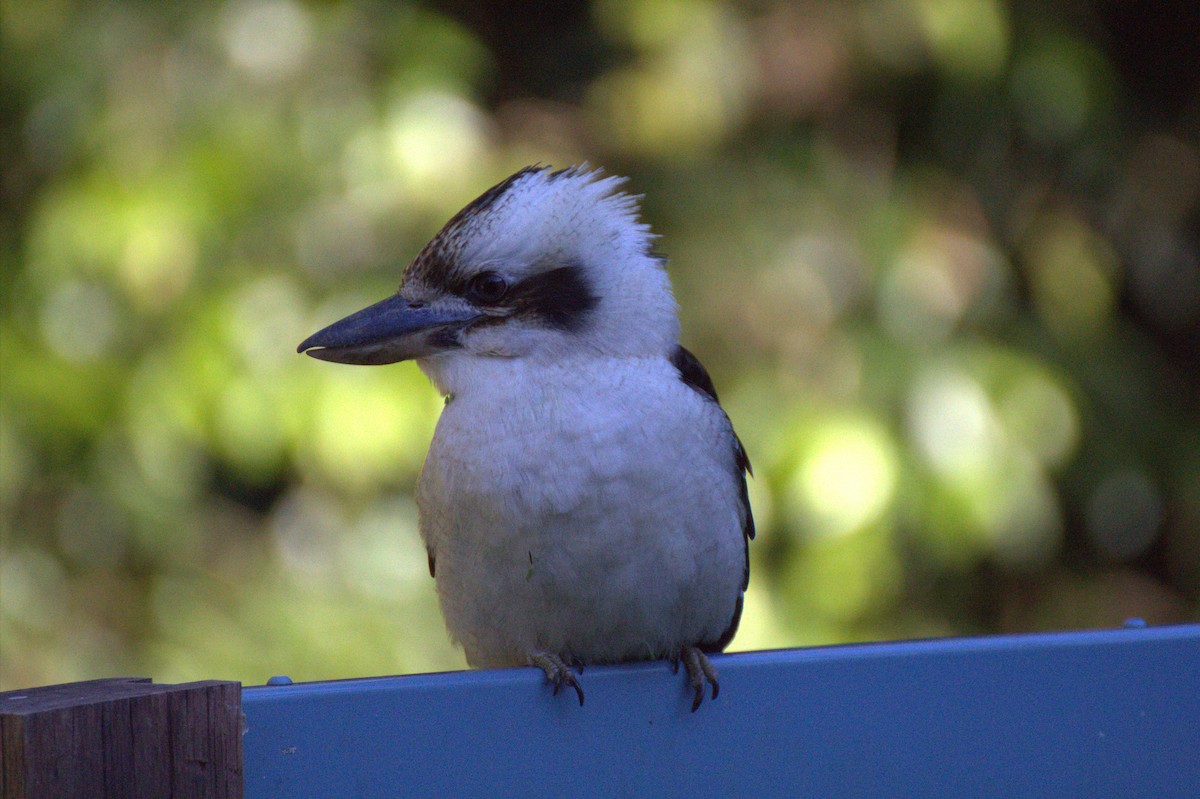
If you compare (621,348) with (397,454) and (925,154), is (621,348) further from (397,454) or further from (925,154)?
(925,154)

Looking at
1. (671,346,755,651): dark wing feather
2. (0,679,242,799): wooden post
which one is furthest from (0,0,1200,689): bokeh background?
(0,679,242,799): wooden post

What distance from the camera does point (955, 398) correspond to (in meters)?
2.33

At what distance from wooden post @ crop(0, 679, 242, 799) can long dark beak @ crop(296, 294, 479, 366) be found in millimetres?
548

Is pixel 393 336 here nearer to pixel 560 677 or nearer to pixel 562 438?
pixel 562 438

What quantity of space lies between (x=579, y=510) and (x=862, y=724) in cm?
36

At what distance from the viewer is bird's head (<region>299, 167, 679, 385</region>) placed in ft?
4.73

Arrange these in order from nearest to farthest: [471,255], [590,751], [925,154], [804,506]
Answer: [590,751], [471,255], [804,506], [925,154]

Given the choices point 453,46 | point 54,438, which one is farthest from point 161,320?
point 453,46

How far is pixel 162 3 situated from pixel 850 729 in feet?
6.53

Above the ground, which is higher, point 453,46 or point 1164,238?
point 453,46

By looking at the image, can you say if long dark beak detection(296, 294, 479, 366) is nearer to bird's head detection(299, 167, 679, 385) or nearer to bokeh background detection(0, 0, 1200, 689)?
bird's head detection(299, 167, 679, 385)

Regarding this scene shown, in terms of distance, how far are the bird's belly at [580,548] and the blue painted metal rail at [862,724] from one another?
165mm

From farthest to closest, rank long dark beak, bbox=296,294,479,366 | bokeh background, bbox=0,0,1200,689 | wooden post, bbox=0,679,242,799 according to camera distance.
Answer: bokeh background, bbox=0,0,1200,689 → long dark beak, bbox=296,294,479,366 → wooden post, bbox=0,679,242,799

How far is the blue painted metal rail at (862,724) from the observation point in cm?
108
